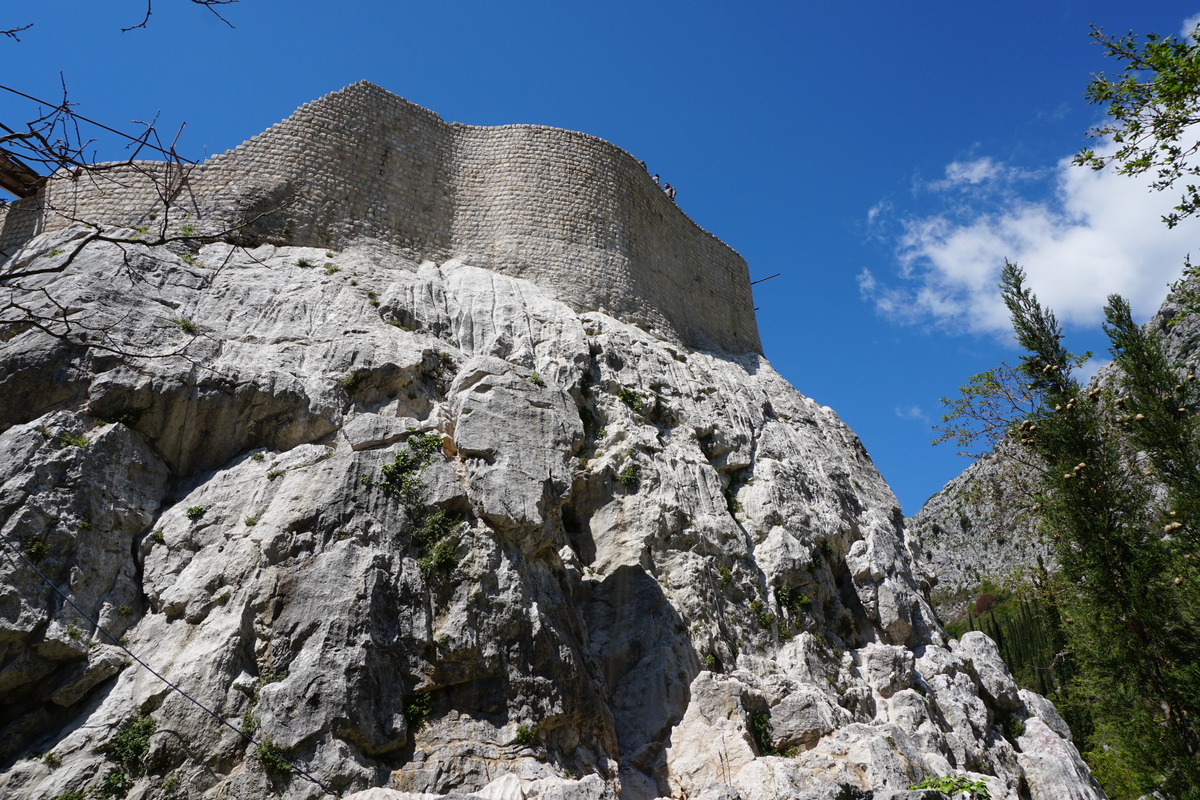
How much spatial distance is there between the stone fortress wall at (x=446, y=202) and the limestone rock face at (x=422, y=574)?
1136 mm

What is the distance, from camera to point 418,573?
12047 millimetres

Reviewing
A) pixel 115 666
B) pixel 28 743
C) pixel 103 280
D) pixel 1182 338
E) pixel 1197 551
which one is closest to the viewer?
pixel 28 743

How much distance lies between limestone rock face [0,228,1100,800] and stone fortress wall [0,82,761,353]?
1.14 meters

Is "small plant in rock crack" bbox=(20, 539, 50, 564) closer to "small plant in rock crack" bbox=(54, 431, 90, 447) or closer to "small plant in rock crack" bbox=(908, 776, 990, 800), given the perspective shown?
"small plant in rock crack" bbox=(54, 431, 90, 447)

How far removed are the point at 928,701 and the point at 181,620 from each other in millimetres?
13467

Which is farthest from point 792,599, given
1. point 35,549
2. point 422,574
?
point 35,549

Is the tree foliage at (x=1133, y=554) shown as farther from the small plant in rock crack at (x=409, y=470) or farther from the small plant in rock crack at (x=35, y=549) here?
the small plant in rock crack at (x=35, y=549)

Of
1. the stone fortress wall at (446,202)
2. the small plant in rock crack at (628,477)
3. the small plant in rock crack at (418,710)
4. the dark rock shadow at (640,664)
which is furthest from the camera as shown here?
the stone fortress wall at (446,202)

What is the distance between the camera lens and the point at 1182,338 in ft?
117

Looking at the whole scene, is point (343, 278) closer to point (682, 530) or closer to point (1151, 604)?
point (682, 530)

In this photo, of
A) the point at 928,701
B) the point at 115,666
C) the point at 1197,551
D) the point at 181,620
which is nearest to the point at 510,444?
the point at 181,620

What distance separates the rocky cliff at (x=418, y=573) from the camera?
10.4m

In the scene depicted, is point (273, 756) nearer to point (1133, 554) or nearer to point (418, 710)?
point (418, 710)

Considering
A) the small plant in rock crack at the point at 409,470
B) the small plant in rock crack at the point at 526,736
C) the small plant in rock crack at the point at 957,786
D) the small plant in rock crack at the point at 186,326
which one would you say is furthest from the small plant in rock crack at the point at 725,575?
the small plant in rock crack at the point at 186,326
